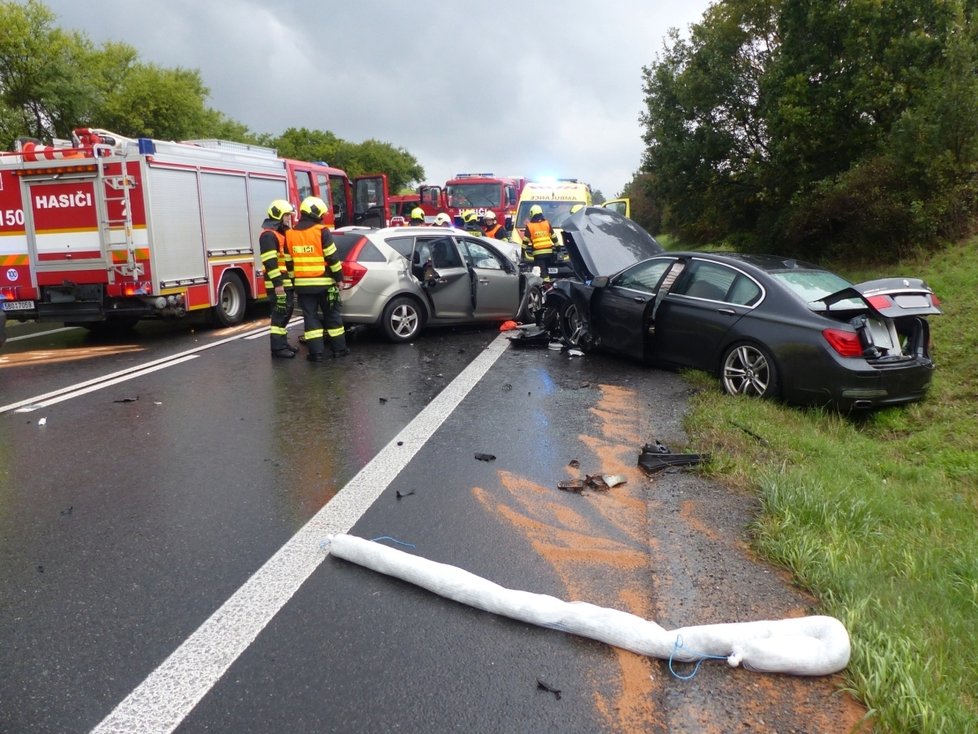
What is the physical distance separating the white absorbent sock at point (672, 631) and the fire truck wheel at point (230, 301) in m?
10.0

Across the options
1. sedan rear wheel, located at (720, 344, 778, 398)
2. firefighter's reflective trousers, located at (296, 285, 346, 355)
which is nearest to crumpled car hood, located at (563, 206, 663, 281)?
sedan rear wheel, located at (720, 344, 778, 398)

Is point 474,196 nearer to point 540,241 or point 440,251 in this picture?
→ point 540,241

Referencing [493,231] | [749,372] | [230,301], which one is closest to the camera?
[749,372]

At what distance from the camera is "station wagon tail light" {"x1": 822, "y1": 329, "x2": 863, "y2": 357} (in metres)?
6.79

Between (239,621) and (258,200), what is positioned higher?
(258,200)

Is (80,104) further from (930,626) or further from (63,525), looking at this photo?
(930,626)

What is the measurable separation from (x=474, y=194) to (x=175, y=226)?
13.8 m

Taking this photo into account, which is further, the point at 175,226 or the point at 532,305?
the point at 532,305

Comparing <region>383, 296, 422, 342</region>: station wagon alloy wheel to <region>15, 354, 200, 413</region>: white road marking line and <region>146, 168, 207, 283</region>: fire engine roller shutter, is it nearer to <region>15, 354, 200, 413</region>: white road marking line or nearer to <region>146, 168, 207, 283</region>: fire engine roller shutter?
<region>15, 354, 200, 413</region>: white road marking line

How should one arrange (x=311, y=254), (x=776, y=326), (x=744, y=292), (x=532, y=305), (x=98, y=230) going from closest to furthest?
(x=776, y=326)
(x=744, y=292)
(x=311, y=254)
(x=98, y=230)
(x=532, y=305)

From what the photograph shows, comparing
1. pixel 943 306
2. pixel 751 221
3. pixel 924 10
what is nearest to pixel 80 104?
pixel 751 221

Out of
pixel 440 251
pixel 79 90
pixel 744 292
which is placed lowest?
pixel 744 292

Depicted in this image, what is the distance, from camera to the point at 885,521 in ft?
15.0

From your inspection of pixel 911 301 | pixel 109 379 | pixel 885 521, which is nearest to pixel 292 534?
pixel 885 521
